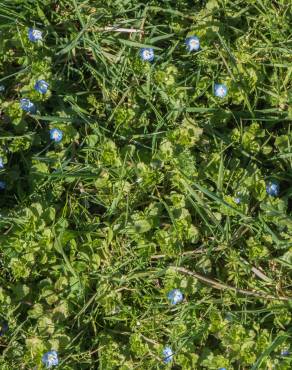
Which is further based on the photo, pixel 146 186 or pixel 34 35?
pixel 34 35

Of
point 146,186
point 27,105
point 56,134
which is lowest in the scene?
point 146,186

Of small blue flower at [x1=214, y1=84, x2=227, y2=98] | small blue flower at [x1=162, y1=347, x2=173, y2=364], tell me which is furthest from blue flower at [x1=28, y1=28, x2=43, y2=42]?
small blue flower at [x1=162, y1=347, x2=173, y2=364]

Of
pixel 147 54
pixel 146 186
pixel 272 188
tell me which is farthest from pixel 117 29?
pixel 272 188

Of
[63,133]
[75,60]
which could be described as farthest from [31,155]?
[75,60]

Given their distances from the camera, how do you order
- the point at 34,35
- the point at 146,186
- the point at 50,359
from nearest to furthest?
the point at 50,359
the point at 146,186
the point at 34,35

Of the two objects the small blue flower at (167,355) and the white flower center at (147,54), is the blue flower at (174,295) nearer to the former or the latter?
the small blue flower at (167,355)

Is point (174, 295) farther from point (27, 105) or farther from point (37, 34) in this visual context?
point (37, 34)
